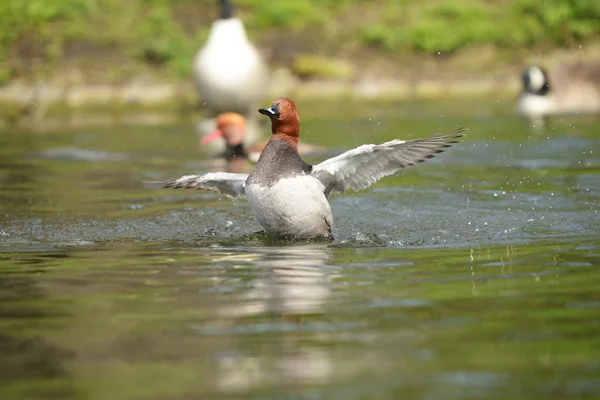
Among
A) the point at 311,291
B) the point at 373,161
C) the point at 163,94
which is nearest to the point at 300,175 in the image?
the point at 373,161

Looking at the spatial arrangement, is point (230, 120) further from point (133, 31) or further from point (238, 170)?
point (133, 31)

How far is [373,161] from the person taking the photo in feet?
24.9

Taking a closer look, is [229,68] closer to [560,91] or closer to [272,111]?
[560,91]

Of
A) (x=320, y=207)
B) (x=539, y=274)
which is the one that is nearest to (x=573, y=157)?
(x=320, y=207)

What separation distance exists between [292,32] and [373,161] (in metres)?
10.5

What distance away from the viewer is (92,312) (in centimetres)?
491

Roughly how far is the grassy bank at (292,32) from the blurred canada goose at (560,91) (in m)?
1.35

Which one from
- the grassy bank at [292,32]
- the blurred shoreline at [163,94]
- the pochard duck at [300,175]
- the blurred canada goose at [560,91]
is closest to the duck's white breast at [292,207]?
the pochard duck at [300,175]

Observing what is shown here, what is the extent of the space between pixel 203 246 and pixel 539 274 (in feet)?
7.38

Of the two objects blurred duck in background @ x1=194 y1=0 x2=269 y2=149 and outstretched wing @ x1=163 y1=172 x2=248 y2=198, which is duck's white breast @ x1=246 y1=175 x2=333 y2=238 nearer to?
outstretched wing @ x1=163 y1=172 x2=248 y2=198

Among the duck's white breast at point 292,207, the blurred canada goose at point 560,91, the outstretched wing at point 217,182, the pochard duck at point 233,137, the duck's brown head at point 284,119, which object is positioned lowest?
the duck's white breast at point 292,207

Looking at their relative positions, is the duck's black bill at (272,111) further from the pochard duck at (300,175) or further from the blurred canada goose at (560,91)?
the blurred canada goose at (560,91)

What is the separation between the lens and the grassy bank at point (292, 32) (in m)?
16.7

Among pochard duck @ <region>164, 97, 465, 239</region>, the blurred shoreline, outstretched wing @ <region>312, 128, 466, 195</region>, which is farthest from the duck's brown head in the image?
the blurred shoreline
